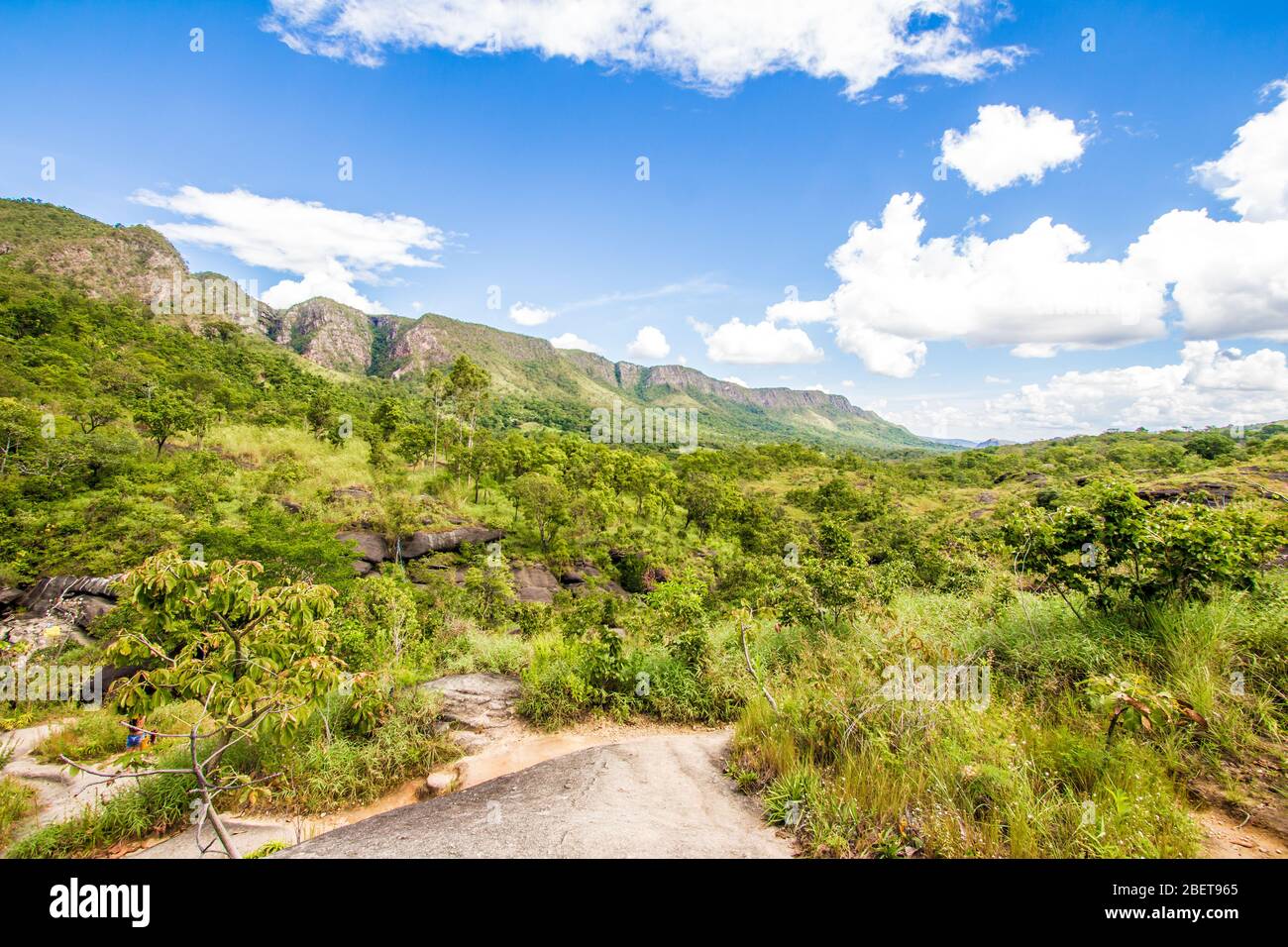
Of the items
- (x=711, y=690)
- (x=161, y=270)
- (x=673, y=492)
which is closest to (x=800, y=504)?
(x=673, y=492)

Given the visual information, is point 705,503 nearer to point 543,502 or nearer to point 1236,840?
point 543,502

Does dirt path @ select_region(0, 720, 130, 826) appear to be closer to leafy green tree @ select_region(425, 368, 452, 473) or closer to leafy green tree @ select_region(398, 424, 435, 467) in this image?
leafy green tree @ select_region(398, 424, 435, 467)

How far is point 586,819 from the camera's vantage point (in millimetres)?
3908

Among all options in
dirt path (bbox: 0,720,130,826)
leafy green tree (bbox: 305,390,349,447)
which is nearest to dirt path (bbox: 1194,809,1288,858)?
dirt path (bbox: 0,720,130,826)

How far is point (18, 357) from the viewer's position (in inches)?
1366

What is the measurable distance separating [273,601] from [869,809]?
4.64 meters

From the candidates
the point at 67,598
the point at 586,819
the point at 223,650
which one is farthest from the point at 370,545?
the point at 586,819

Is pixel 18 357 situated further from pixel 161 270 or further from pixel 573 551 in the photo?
pixel 161 270

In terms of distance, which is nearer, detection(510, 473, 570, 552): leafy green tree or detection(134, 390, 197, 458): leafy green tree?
detection(134, 390, 197, 458): leafy green tree

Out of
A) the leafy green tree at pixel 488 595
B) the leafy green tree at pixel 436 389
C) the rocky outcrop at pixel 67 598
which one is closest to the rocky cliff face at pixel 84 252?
the leafy green tree at pixel 436 389

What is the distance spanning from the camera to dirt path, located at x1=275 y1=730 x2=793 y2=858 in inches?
138

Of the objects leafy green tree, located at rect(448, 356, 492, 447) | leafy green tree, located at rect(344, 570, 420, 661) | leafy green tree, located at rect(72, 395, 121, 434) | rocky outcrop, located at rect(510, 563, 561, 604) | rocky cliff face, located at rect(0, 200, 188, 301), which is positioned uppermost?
rocky cliff face, located at rect(0, 200, 188, 301)

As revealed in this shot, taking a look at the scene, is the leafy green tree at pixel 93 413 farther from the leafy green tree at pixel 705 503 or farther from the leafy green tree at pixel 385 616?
the leafy green tree at pixel 705 503

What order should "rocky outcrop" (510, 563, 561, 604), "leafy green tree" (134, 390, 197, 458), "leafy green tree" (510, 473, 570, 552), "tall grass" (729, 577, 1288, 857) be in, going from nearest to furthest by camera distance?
"tall grass" (729, 577, 1288, 857) → "leafy green tree" (134, 390, 197, 458) → "rocky outcrop" (510, 563, 561, 604) → "leafy green tree" (510, 473, 570, 552)
